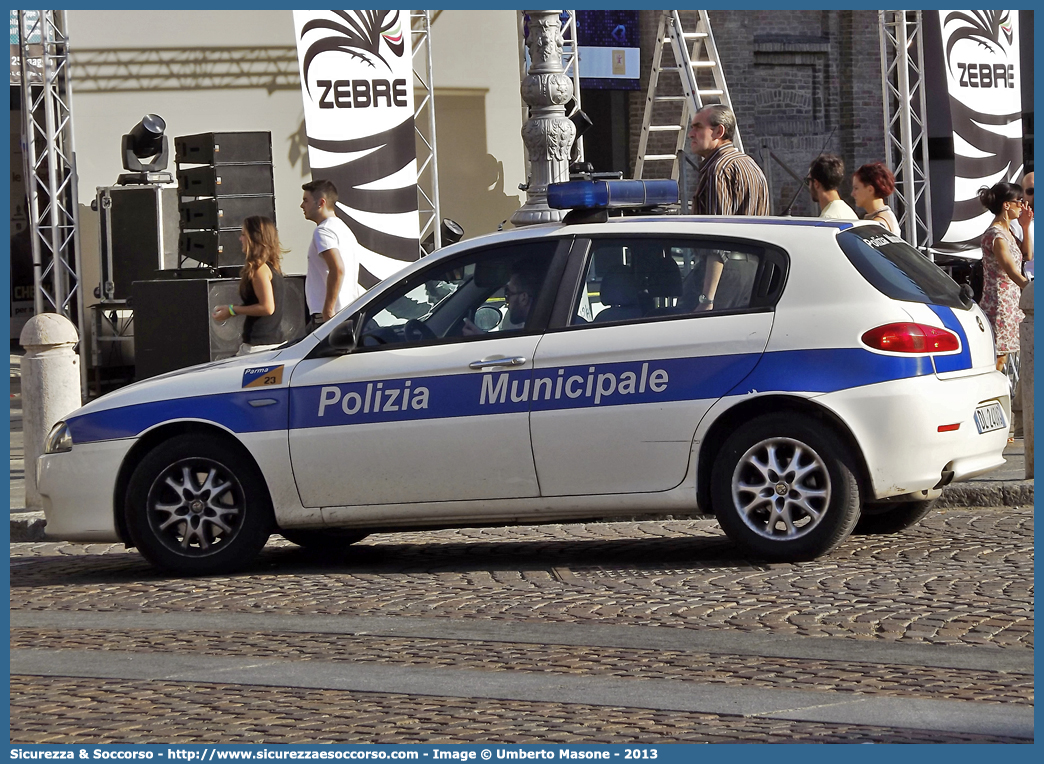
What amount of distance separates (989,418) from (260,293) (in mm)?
4356

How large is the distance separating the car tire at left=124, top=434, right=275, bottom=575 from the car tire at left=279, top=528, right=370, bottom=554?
1.21ft

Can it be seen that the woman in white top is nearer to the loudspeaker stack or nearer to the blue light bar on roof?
the blue light bar on roof

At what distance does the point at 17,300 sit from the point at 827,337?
17.6 m

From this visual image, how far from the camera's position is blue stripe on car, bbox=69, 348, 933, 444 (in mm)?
6891

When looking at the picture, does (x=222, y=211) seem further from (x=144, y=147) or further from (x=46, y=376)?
(x=46, y=376)

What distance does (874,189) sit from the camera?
9484 mm

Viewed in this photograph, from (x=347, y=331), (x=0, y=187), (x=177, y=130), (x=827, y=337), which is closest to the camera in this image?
(x=0, y=187)

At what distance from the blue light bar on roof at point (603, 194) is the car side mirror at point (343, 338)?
1073 mm

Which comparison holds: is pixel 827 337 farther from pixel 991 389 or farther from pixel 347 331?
pixel 347 331

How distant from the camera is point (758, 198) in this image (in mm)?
8719

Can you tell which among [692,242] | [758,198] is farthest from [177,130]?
[692,242]

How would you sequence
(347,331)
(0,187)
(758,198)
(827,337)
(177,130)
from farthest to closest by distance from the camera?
(177,130) < (758,198) < (347,331) < (827,337) < (0,187)

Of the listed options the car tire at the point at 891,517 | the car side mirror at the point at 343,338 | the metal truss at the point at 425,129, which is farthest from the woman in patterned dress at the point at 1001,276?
the metal truss at the point at 425,129

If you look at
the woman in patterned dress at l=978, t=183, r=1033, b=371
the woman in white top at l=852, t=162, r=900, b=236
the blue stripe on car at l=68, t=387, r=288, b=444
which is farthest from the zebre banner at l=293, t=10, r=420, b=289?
the blue stripe on car at l=68, t=387, r=288, b=444
